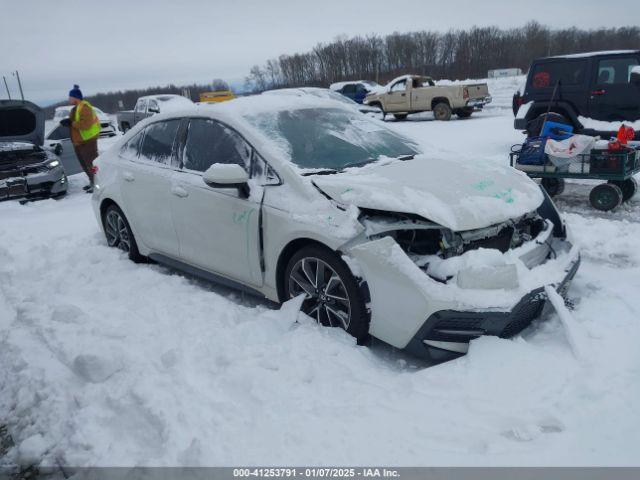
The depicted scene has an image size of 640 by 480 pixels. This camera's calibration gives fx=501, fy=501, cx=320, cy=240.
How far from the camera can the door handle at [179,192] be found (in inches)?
168

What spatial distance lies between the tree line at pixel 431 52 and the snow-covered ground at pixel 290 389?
60587mm

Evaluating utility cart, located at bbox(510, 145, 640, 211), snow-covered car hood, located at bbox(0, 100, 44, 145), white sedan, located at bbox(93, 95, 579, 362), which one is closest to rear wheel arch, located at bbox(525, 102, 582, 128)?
utility cart, located at bbox(510, 145, 640, 211)

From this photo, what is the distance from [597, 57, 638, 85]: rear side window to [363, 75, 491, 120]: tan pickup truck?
8.78 meters

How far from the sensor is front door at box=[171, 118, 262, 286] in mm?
3811

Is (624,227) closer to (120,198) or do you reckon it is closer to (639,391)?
(639,391)

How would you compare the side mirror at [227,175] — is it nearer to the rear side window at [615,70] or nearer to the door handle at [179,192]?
the door handle at [179,192]

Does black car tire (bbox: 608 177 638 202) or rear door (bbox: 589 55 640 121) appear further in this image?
rear door (bbox: 589 55 640 121)

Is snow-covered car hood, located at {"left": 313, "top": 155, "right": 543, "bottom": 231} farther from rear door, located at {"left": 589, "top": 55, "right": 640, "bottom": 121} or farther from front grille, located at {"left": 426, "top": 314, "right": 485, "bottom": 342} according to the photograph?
rear door, located at {"left": 589, "top": 55, "right": 640, "bottom": 121}

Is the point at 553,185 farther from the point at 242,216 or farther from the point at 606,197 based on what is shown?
the point at 242,216

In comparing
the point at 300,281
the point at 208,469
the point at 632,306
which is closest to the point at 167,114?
the point at 300,281

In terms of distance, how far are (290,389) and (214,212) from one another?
169cm

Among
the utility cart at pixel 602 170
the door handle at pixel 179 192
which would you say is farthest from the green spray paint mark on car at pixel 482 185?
the utility cart at pixel 602 170

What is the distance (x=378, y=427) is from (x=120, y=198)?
380 centimetres

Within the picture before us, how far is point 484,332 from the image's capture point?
295 centimetres
